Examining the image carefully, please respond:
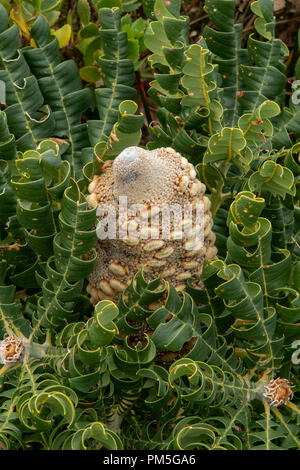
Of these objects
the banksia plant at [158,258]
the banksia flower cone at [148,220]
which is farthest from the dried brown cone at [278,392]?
the banksia flower cone at [148,220]

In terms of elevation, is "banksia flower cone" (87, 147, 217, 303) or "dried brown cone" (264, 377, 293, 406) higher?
"banksia flower cone" (87, 147, 217, 303)

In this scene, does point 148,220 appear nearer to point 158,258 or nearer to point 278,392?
point 158,258

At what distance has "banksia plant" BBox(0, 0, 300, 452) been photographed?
74 cm

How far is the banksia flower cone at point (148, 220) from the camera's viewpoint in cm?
77

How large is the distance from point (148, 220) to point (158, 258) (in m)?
0.06

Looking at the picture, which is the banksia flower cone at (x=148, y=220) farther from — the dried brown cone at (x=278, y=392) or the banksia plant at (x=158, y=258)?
the dried brown cone at (x=278, y=392)

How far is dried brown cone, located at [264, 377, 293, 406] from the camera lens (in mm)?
814

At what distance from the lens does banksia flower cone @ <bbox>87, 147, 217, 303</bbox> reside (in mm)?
770

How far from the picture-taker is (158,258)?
80 centimetres
